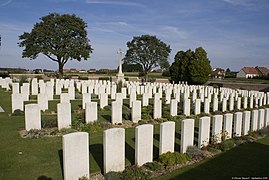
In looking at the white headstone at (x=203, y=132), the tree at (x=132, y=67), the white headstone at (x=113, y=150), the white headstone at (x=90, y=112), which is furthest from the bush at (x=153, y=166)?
the tree at (x=132, y=67)

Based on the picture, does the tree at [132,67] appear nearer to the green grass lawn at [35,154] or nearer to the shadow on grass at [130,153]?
the green grass lawn at [35,154]

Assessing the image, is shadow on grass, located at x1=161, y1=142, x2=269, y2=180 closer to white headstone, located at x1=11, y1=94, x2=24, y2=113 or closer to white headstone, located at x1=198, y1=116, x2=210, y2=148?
white headstone, located at x1=198, y1=116, x2=210, y2=148

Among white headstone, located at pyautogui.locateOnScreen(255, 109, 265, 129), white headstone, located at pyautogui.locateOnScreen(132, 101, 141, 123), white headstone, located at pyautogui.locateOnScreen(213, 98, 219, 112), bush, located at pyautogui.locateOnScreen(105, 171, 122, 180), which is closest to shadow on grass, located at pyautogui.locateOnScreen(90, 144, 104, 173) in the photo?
bush, located at pyautogui.locateOnScreen(105, 171, 122, 180)

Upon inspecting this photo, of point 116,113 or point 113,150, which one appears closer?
point 113,150

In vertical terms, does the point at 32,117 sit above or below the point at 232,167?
above

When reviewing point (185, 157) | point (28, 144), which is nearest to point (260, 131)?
point (185, 157)

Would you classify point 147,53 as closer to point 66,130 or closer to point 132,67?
point 132,67

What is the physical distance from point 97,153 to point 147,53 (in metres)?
43.8

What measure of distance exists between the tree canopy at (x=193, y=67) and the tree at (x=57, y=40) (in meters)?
16.5

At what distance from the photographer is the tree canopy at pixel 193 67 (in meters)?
33.1

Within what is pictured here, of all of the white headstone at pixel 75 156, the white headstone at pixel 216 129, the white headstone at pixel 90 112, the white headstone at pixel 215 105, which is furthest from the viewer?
the white headstone at pixel 215 105

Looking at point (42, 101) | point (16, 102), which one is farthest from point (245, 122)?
point (16, 102)

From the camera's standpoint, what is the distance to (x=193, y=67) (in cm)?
3334

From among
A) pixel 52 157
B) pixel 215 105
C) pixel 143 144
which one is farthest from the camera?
pixel 215 105
